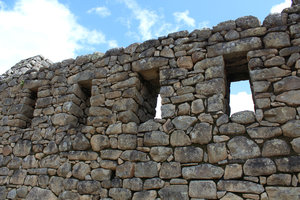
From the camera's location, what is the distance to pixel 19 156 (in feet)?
15.3

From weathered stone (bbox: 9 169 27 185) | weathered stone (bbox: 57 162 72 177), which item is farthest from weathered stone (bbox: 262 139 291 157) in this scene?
weathered stone (bbox: 9 169 27 185)

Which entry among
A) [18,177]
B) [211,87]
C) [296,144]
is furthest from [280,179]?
[18,177]

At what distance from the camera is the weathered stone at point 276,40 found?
343 centimetres

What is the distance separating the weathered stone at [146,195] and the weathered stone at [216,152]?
0.90 metres

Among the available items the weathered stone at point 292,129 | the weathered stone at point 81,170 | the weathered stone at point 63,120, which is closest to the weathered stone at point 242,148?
the weathered stone at point 292,129

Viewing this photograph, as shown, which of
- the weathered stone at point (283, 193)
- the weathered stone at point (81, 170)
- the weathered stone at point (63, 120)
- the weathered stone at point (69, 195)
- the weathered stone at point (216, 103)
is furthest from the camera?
the weathered stone at point (63, 120)

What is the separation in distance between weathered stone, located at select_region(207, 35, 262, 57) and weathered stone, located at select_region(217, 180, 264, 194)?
1888 mm

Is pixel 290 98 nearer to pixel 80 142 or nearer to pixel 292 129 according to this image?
pixel 292 129

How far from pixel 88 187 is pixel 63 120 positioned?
1443 mm

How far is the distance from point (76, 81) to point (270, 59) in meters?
3.51

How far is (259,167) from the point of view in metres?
2.92

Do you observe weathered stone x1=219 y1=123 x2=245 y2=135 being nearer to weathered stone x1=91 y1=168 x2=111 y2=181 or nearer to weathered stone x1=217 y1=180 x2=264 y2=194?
weathered stone x1=217 y1=180 x2=264 y2=194

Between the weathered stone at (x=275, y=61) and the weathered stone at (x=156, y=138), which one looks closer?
the weathered stone at (x=275, y=61)

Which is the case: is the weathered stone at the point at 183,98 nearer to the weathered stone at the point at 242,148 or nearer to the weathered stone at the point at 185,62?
the weathered stone at the point at 185,62
